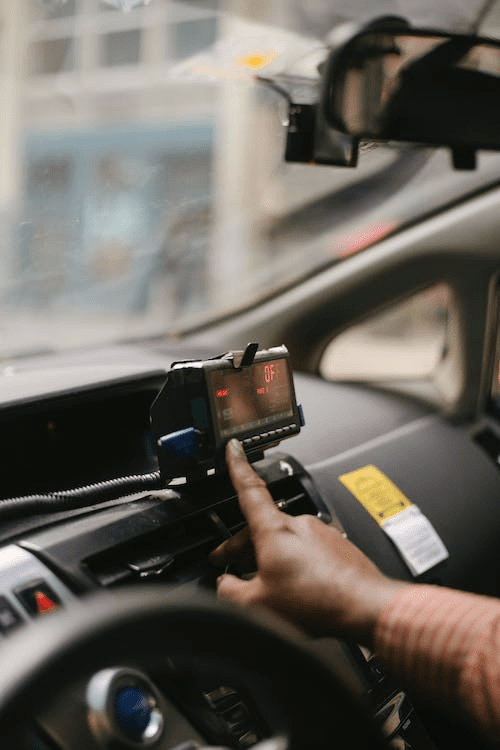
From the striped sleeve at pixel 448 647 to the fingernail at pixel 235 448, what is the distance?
1.55 feet

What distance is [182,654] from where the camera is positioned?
698mm

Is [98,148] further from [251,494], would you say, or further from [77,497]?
[251,494]

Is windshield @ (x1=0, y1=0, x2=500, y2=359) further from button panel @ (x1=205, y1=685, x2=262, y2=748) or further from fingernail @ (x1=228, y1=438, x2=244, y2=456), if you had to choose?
button panel @ (x1=205, y1=685, x2=262, y2=748)

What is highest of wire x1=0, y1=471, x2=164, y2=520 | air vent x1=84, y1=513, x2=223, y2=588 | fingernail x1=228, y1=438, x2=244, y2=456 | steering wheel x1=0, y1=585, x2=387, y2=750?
steering wheel x1=0, y1=585, x2=387, y2=750

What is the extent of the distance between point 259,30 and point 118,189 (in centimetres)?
→ 104

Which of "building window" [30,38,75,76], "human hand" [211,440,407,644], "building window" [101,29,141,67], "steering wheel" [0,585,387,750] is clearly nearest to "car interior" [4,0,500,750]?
"steering wheel" [0,585,387,750]

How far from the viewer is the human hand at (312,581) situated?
109cm

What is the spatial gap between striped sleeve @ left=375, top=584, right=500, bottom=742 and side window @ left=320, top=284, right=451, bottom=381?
1.70 metres

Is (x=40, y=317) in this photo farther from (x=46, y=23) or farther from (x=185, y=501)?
(x=46, y=23)

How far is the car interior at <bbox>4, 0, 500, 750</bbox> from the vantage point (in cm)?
73

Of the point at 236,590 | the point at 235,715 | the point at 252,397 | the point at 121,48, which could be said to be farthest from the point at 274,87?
the point at 121,48

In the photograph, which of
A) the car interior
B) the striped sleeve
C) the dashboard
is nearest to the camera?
the car interior

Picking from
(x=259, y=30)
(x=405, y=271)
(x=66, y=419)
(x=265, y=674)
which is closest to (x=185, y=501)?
(x=66, y=419)

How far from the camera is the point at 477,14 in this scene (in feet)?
8.50
